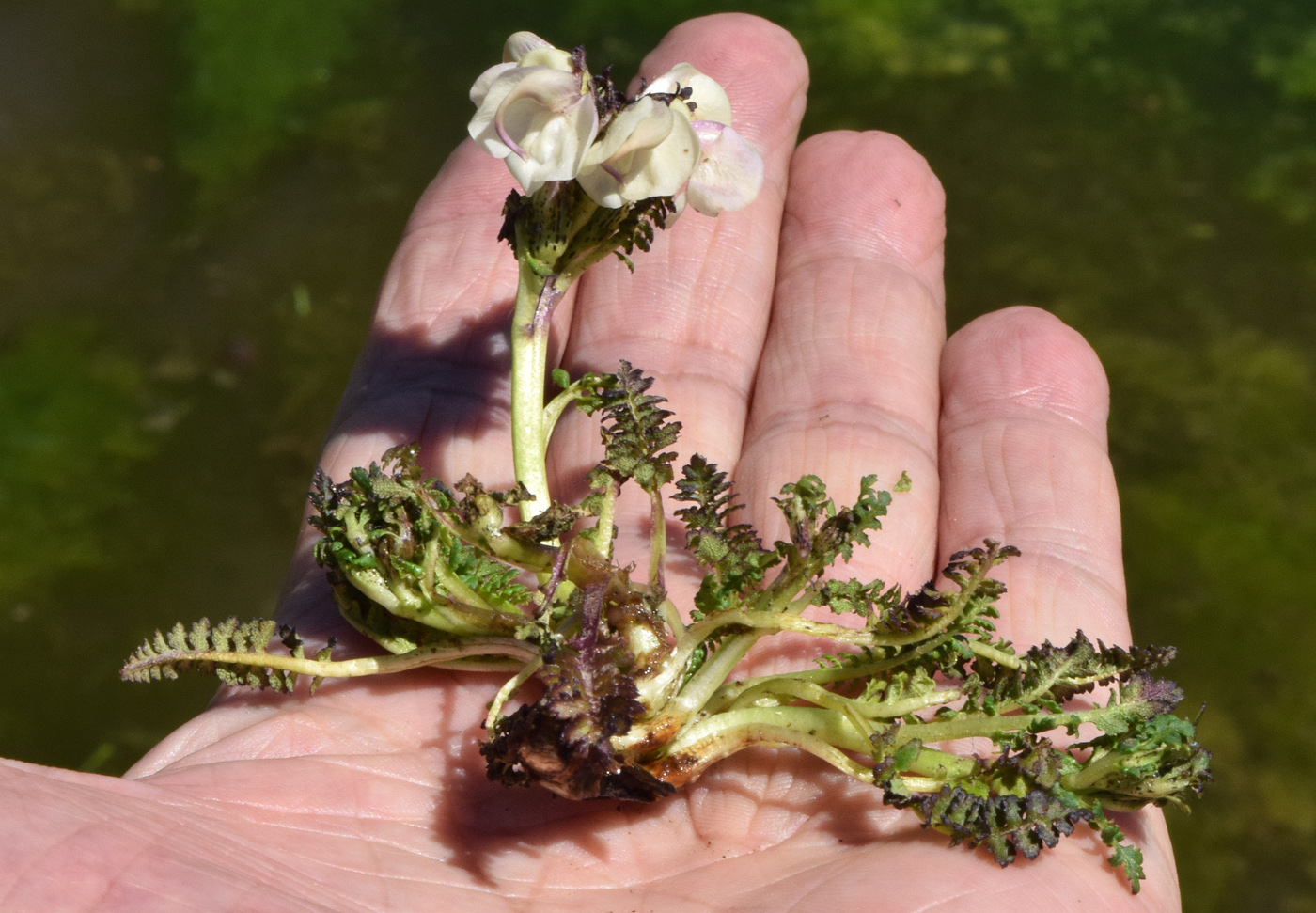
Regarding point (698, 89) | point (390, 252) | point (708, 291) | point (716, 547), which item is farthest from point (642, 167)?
point (390, 252)

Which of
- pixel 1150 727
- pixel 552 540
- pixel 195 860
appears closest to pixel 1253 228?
pixel 1150 727

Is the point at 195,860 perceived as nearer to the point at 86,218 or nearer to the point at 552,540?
the point at 552,540

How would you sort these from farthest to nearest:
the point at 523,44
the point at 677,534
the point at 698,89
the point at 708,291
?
the point at 708,291
the point at 677,534
the point at 698,89
the point at 523,44

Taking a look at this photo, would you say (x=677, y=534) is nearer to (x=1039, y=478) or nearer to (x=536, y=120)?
(x=1039, y=478)

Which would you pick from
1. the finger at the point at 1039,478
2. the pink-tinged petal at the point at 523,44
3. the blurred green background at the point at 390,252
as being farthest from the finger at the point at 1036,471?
the pink-tinged petal at the point at 523,44

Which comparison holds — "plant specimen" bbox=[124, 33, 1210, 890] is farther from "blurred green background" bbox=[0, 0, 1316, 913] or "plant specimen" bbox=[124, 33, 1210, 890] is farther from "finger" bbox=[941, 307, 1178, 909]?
"blurred green background" bbox=[0, 0, 1316, 913]

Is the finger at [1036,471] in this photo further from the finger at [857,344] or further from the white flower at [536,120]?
the white flower at [536,120]
